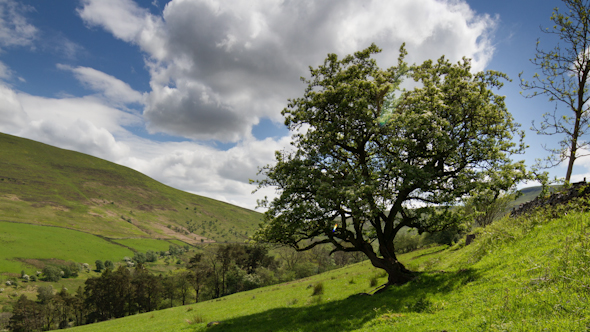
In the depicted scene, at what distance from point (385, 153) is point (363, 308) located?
1026 cm

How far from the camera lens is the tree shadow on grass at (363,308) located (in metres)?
14.7

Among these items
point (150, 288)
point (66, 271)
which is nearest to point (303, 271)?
point (150, 288)

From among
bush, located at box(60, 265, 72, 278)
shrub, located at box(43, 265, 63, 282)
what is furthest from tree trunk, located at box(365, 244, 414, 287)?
bush, located at box(60, 265, 72, 278)

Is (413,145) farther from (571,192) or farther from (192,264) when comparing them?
(192,264)

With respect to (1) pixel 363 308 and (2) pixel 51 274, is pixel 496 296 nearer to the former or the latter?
(1) pixel 363 308

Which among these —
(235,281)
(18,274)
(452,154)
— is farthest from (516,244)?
(18,274)

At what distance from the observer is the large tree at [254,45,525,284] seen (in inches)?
667

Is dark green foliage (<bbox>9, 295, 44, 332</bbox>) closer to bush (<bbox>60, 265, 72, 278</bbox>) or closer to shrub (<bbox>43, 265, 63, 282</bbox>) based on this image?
shrub (<bbox>43, 265, 63, 282</bbox>)

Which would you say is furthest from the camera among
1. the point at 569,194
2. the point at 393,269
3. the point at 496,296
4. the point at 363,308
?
the point at 393,269

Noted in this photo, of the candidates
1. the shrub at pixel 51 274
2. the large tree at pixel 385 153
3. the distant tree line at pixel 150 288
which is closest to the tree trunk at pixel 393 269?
the large tree at pixel 385 153

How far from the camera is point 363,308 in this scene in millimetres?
16656

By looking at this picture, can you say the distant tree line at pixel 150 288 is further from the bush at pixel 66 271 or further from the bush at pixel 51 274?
the bush at pixel 66 271

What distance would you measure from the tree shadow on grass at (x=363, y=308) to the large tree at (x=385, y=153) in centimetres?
266

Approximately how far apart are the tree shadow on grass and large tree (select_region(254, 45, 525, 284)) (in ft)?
8.74
